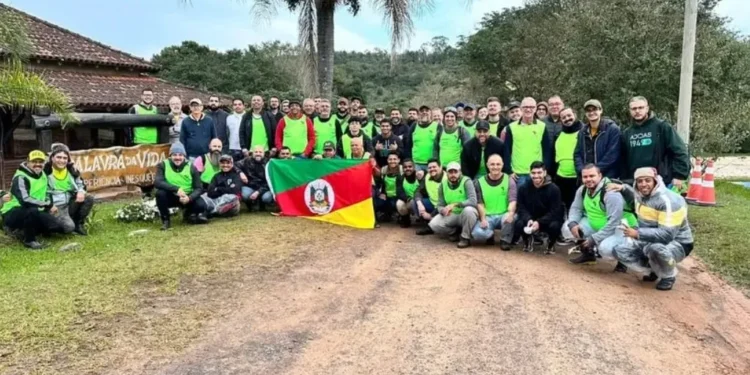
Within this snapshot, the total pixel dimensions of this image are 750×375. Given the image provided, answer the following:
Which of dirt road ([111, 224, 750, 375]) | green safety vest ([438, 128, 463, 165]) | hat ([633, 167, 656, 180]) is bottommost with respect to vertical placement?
dirt road ([111, 224, 750, 375])

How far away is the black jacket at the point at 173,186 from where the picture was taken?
8.72 m

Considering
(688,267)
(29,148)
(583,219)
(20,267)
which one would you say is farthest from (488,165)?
(29,148)

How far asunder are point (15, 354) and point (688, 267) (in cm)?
676

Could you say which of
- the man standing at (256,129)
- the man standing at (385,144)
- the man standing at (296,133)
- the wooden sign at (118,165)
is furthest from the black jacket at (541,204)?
the wooden sign at (118,165)

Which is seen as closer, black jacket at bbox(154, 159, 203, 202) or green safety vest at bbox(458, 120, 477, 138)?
black jacket at bbox(154, 159, 203, 202)

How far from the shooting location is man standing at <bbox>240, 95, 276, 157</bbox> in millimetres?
10148

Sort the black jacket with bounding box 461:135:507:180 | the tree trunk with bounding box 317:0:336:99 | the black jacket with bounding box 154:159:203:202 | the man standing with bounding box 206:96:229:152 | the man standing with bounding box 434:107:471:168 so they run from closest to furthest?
the black jacket with bounding box 461:135:507:180 → the black jacket with bounding box 154:159:203:202 → the man standing with bounding box 434:107:471:168 → the man standing with bounding box 206:96:229:152 → the tree trunk with bounding box 317:0:336:99

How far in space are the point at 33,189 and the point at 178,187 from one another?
1.80 meters

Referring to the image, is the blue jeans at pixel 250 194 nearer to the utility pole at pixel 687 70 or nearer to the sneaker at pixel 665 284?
the sneaker at pixel 665 284

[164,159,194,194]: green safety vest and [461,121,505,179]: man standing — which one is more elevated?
[461,121,505,179]: man standing

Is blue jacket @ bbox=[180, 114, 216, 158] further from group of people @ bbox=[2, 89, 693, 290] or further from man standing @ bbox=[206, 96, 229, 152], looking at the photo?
man standing @ bbox=[206, 96, 229, 152]

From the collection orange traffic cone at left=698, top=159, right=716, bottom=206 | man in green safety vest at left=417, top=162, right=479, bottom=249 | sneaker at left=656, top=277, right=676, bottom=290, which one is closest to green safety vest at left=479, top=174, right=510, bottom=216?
man in green safety vest at left=417, top=162, right=479, bottom=249

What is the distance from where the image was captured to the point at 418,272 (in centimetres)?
660

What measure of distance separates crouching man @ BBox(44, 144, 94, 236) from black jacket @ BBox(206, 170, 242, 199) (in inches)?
68.0
